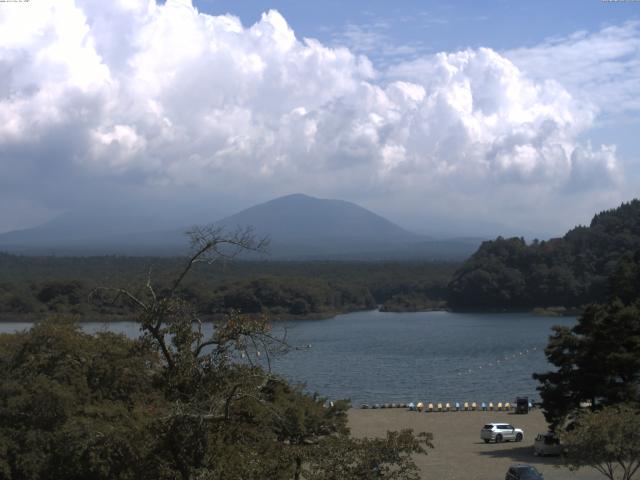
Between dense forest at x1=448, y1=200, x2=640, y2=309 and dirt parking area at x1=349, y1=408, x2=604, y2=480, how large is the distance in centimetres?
4226

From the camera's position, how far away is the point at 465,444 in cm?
2034

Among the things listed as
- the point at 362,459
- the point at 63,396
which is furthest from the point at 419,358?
the point at 362,459

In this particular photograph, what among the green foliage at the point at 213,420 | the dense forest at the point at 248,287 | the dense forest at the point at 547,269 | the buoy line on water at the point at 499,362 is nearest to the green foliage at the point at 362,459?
the green foliage at the point at 213,420

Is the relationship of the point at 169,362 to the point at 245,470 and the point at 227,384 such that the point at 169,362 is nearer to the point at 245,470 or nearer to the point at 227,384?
the point at 227,384

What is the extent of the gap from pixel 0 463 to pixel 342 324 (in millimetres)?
51368

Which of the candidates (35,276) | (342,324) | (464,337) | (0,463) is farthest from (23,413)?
(35,276)

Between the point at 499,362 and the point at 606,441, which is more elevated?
the point at 606,441

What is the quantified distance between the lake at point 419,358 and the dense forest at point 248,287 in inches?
109

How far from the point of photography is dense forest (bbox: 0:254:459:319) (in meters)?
58.7

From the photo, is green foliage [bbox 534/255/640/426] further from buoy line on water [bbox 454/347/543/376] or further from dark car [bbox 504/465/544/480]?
buoy line on water [bbox 454/347/543/376]

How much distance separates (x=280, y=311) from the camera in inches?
2472

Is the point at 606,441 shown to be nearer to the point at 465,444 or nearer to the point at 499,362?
the point at 465,444

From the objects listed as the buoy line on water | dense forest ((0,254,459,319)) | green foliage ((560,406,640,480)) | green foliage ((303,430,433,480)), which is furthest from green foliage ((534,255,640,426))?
dense forest ((0,254,459,319))

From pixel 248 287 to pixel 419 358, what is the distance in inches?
924
